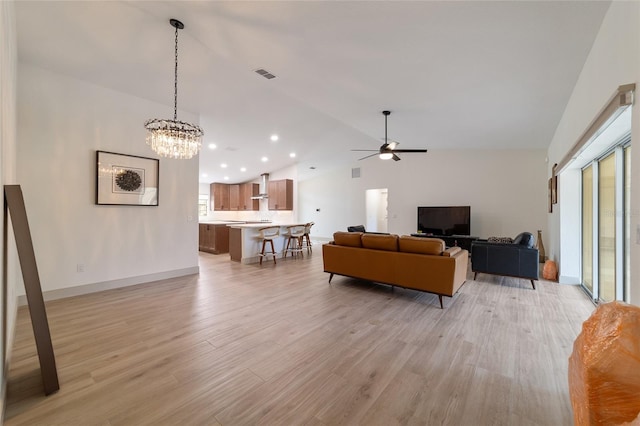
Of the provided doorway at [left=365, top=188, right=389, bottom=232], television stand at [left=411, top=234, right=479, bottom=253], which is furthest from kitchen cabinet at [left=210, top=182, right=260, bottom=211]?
television stand at [left=411, top=234, right=479, bottom=253]

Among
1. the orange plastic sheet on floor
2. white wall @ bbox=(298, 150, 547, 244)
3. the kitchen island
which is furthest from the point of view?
white wall @ bbox=(298, 150, 547, 244)

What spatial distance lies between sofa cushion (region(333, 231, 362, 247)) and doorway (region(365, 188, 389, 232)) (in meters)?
5.49

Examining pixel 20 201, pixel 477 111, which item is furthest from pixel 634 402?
pixel 477 111

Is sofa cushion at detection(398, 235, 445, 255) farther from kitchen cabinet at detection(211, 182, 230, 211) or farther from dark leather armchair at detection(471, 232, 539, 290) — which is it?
kitchen cabinet at detection(211, 182, 230, 211)

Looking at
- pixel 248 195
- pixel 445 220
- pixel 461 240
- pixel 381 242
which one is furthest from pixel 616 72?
pixel 248 195

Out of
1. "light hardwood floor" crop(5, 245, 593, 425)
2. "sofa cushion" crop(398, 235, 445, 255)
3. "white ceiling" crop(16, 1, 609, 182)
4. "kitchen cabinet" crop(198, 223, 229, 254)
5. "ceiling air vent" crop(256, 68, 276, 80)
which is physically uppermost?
"ceiling air vent" crop(256, 68, 276, 80)

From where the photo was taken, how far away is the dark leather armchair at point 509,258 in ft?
14.2

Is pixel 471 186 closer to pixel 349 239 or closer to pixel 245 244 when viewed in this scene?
pixel 349 239

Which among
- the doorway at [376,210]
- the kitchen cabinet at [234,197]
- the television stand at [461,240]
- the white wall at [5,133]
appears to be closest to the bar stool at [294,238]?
the doorway at [376,210]

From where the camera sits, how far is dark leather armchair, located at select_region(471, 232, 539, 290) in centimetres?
432

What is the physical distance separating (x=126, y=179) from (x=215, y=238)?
12.8 ft

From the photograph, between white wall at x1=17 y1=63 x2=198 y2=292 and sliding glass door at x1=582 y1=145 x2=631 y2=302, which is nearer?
sliding glass door at x1=582 y1=145 x2=631 y2=302

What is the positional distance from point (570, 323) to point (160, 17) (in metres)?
5.64

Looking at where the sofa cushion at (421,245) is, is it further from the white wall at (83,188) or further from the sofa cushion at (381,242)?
the white wall at (83,188)
